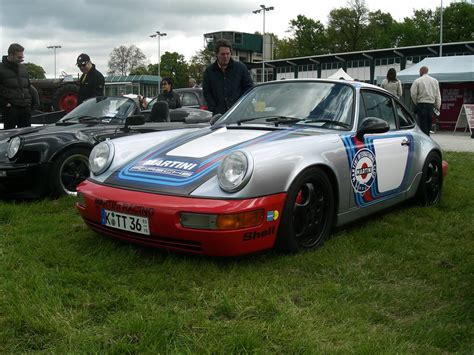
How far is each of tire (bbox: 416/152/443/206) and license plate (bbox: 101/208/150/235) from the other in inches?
110

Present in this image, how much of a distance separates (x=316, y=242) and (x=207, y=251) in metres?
0.87

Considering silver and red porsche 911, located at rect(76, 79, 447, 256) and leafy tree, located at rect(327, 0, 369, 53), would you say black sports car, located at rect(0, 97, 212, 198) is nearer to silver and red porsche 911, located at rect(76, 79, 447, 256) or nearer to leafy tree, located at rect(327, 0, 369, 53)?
silver and red porsche 911, located at rect(76, 79, 447, 256)

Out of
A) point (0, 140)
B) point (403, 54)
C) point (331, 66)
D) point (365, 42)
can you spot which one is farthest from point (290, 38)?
point (0, 140)

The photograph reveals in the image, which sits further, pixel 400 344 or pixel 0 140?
pixel 0 140

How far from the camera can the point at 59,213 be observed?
4.34m

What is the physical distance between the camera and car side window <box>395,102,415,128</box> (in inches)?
182

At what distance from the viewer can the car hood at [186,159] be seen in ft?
9.95

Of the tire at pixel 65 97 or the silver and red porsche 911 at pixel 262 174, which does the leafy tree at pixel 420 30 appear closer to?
the tire at pixel 65 97

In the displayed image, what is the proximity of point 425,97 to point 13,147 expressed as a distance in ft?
27.4

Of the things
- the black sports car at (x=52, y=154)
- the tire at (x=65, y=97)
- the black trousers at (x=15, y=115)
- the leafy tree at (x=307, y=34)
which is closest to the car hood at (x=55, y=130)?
the black sports car at (x=52, y=154)

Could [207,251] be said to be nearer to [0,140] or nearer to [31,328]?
[31,328]

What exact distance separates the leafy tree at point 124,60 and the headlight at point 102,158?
77134 mm

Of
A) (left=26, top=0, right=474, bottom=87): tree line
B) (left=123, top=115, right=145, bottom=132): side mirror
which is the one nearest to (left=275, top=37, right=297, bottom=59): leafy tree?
(left=26, top=0, right=474, bottom=87): tree line

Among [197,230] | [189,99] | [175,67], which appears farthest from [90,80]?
[175,67]
